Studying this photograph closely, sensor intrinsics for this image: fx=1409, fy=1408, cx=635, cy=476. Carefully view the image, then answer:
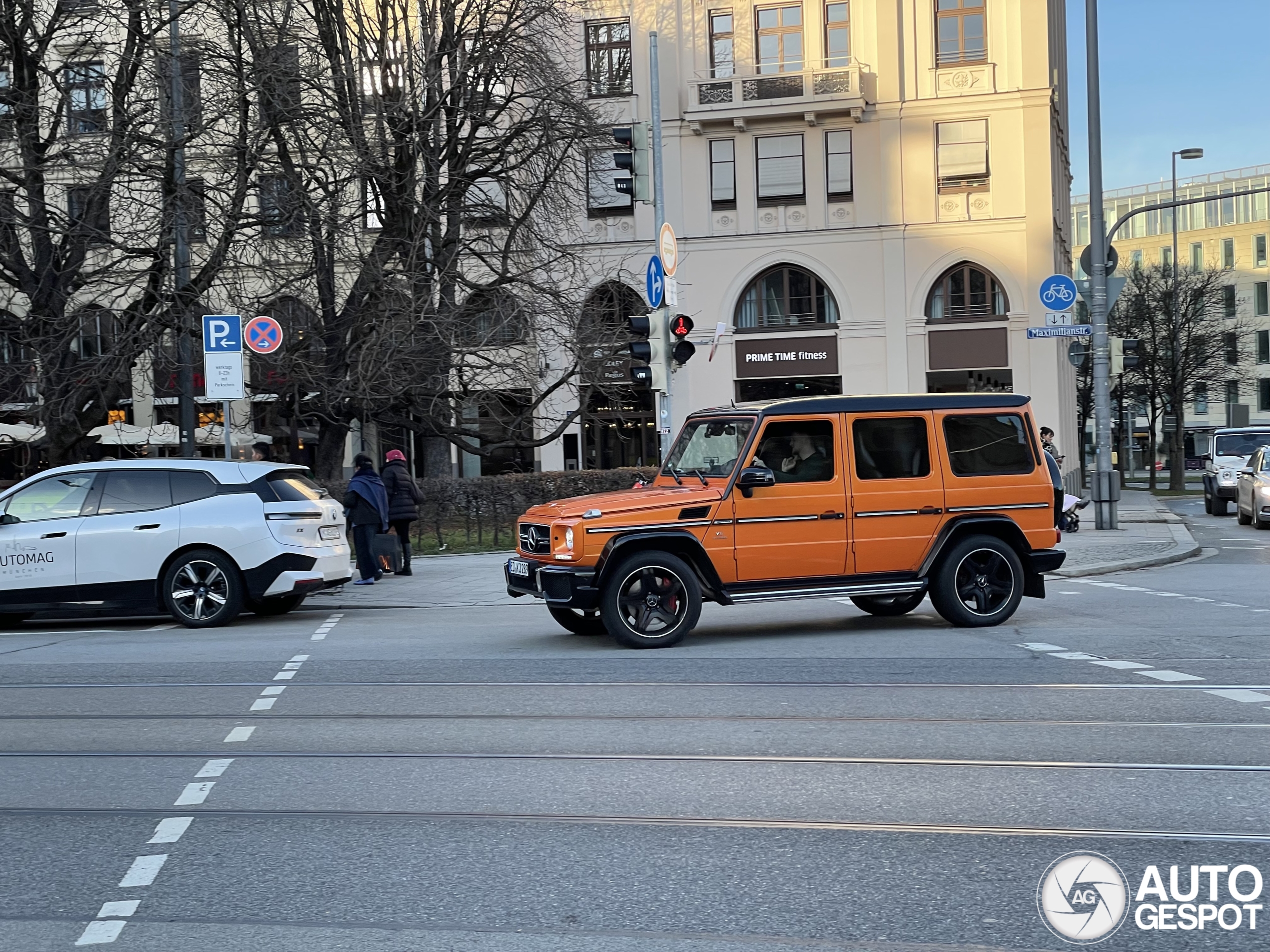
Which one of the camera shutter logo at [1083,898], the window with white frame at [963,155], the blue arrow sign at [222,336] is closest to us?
the camera shutter logo at [1083,898]

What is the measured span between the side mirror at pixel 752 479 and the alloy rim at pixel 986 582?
201 cm

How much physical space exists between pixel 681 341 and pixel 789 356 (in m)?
23.8

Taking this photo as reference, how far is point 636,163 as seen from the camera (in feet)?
58.5

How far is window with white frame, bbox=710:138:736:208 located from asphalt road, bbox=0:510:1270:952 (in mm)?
31738

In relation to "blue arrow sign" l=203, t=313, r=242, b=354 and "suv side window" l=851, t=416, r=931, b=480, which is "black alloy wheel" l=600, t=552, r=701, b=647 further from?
"blue arrow sign" l=203, t=313, r=242, b=354

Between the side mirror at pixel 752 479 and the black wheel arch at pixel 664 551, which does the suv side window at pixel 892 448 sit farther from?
the black wheel arch at pixel 664 551

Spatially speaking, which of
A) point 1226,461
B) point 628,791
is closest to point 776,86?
point 1226,461

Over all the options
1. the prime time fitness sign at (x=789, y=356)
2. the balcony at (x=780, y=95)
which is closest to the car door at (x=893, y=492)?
the prime time fitness sign at (x=789, y=356)

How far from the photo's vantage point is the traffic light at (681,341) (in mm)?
→ 17500

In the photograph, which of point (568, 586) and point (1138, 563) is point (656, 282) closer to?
point (1138, 563)

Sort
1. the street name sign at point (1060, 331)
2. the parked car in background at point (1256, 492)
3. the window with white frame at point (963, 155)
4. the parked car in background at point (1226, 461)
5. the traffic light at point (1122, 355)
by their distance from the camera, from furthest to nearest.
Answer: the window with white frame at point (963, 155), the parked car in background at point (1226, 461), the parked car in background at point (1256, 492), the traffic light at point (1122, 355), the street name sign at point (1060, 331)

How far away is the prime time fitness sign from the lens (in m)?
41.0

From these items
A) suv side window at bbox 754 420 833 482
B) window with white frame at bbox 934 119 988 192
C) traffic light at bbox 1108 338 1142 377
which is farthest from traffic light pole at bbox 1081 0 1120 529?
window with white frame at bbox 934 119 988 192

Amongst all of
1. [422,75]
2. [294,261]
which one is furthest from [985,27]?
[294,261]
